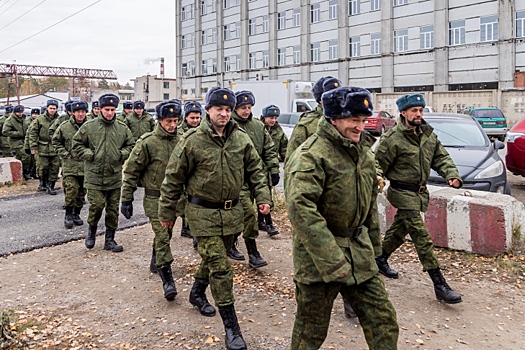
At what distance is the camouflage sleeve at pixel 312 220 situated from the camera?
282 cm

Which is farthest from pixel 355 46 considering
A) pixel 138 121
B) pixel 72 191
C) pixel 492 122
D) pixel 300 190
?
pixel 300 190

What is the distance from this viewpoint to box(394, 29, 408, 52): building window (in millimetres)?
35188

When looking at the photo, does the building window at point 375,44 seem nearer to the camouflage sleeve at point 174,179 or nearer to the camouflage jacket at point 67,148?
the camouflage jacket at point 67,148

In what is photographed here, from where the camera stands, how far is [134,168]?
5477 millimetres

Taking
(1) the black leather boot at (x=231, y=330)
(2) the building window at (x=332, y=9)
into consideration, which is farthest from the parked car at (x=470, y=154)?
(2) the building window at (x=332, y=9)

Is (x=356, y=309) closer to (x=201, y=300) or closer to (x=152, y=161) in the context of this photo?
(x=201, y=300)

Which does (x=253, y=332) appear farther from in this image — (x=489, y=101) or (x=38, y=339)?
(x=489, y=101)

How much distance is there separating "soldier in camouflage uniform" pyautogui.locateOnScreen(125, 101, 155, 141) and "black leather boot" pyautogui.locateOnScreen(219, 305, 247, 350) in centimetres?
804

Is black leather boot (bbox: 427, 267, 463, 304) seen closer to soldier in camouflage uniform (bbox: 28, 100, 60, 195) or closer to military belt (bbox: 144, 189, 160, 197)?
military belt (bbox: 144, 189, 160, 197)

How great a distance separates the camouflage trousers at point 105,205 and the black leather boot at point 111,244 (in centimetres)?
8

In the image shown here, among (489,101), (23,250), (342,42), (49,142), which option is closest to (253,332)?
(23,250)

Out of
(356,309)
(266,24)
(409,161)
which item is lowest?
(356,309)

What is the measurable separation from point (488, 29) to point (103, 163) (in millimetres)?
30678

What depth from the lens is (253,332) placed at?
427cm
